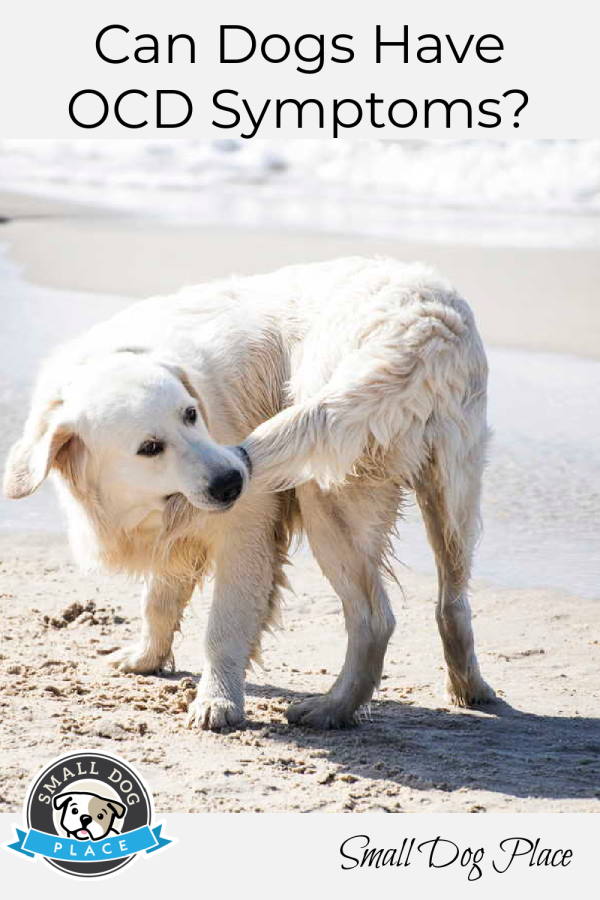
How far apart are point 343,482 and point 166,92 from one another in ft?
13.2

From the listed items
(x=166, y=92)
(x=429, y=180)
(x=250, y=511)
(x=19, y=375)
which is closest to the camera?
(x=250, y=511)

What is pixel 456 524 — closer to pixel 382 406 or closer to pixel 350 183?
pixel 382 406

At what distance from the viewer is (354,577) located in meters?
5.14

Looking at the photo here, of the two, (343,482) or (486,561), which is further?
(486,561)

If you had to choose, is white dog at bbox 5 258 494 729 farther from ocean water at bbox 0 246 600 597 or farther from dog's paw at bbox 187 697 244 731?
ocean water at bbox 0 246 600 597

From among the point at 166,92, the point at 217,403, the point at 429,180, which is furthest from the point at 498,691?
the point at 429,180

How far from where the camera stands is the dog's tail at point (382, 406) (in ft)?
15.6

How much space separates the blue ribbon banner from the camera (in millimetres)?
4113

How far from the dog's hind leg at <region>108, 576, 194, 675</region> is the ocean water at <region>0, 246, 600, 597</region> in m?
1.61

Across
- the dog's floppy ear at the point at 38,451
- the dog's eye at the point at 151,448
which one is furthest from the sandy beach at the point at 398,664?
the dog's eye at the point at 151,448

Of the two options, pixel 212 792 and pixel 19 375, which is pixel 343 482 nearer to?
pixel 212 792

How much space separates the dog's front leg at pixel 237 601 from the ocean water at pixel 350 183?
376 inches

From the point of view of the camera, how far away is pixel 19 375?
9422 mm

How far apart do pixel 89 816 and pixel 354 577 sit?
1.45 m
